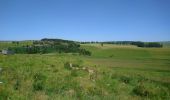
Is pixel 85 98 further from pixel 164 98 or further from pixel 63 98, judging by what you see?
pixel 164 98

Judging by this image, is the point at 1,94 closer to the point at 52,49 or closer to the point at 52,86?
the point at 52,86

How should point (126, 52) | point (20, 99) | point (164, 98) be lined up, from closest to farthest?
point (20, 99) < point (164, 98) < point (126, 52)

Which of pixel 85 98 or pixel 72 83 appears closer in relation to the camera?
pixel 85 98

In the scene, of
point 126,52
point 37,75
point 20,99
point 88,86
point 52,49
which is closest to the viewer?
point 20,99

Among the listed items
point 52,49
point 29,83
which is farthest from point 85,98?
point 52,49

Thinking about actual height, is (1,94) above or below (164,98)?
above

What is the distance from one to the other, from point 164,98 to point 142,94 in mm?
1371

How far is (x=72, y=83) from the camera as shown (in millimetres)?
12055

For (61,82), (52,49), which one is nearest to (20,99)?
(61,82)

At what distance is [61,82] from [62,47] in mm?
126723

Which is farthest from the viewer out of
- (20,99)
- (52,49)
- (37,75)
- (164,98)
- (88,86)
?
(52,49)

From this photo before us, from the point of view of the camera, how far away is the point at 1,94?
7.77 m

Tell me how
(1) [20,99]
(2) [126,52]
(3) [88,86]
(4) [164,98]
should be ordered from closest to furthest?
1. (1) [20,99]
2. (4) [164,98]
3. (3) [88,86]
4. (2) [126,52]

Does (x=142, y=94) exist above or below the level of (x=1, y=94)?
below
